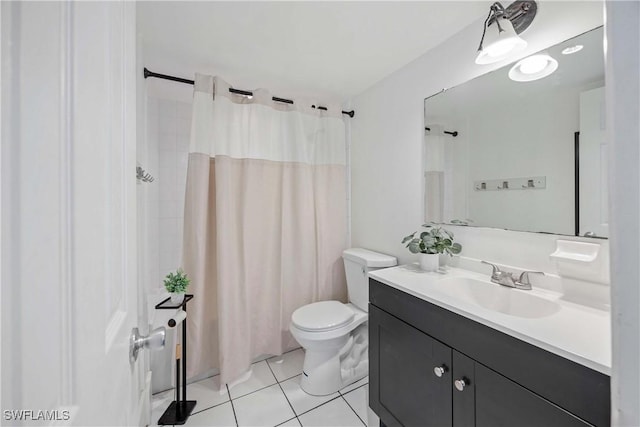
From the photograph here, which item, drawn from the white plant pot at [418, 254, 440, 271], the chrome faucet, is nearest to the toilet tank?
the white plant pot at [418, 254, 440, 271]

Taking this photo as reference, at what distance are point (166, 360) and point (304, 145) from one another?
1.84 meters

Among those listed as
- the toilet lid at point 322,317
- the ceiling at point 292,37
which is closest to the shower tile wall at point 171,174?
the ceiling at point 292,37

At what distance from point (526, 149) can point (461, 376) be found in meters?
1.02

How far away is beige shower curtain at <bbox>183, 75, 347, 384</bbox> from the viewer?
1712mm

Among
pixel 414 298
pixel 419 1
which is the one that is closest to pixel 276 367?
pixel 414 298

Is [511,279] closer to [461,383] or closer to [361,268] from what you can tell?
[461,383]

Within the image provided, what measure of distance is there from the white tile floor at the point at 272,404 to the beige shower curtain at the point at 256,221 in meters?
0.13

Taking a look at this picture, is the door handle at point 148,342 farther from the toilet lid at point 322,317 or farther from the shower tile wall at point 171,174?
the shower tile wall at point 171,174

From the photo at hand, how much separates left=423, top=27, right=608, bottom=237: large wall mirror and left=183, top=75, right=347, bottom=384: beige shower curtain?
0.89 m

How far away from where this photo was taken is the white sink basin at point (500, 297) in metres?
1.03

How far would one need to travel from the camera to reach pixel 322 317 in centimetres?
168

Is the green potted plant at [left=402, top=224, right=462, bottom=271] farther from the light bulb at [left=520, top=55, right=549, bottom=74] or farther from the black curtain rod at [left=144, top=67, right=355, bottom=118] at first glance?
the black curtain rod at [left=144, top=67, right=355, bottom=118]

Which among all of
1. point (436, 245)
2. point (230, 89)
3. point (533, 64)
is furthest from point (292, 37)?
point (436, 245)

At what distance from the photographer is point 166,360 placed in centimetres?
173
